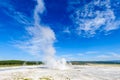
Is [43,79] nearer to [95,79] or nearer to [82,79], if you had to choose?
[82,79]

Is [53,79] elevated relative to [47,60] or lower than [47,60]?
lower

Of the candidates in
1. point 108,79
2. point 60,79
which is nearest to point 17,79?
point 60,79

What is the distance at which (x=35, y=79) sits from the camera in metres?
38.0

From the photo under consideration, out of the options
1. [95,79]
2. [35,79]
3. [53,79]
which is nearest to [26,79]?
[35,79]

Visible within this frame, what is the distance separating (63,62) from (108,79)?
162ft

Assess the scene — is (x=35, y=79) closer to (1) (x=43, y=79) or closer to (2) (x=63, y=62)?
(1) (x=43, y=79)

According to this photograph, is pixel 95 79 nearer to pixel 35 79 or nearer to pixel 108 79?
pixel 108 79

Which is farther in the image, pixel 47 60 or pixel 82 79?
pixel 47 60

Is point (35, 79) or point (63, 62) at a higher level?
point (63, 62)

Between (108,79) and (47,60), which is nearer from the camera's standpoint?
(108,79)

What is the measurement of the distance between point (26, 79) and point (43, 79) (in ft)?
11.4

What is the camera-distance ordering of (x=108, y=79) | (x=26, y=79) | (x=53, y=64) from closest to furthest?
(x=26, y=79) → (x=108, y=79) → (x=53, y=64)

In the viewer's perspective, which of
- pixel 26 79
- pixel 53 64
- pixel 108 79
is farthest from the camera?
pixel 53 64

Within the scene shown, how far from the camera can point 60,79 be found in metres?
38.0
